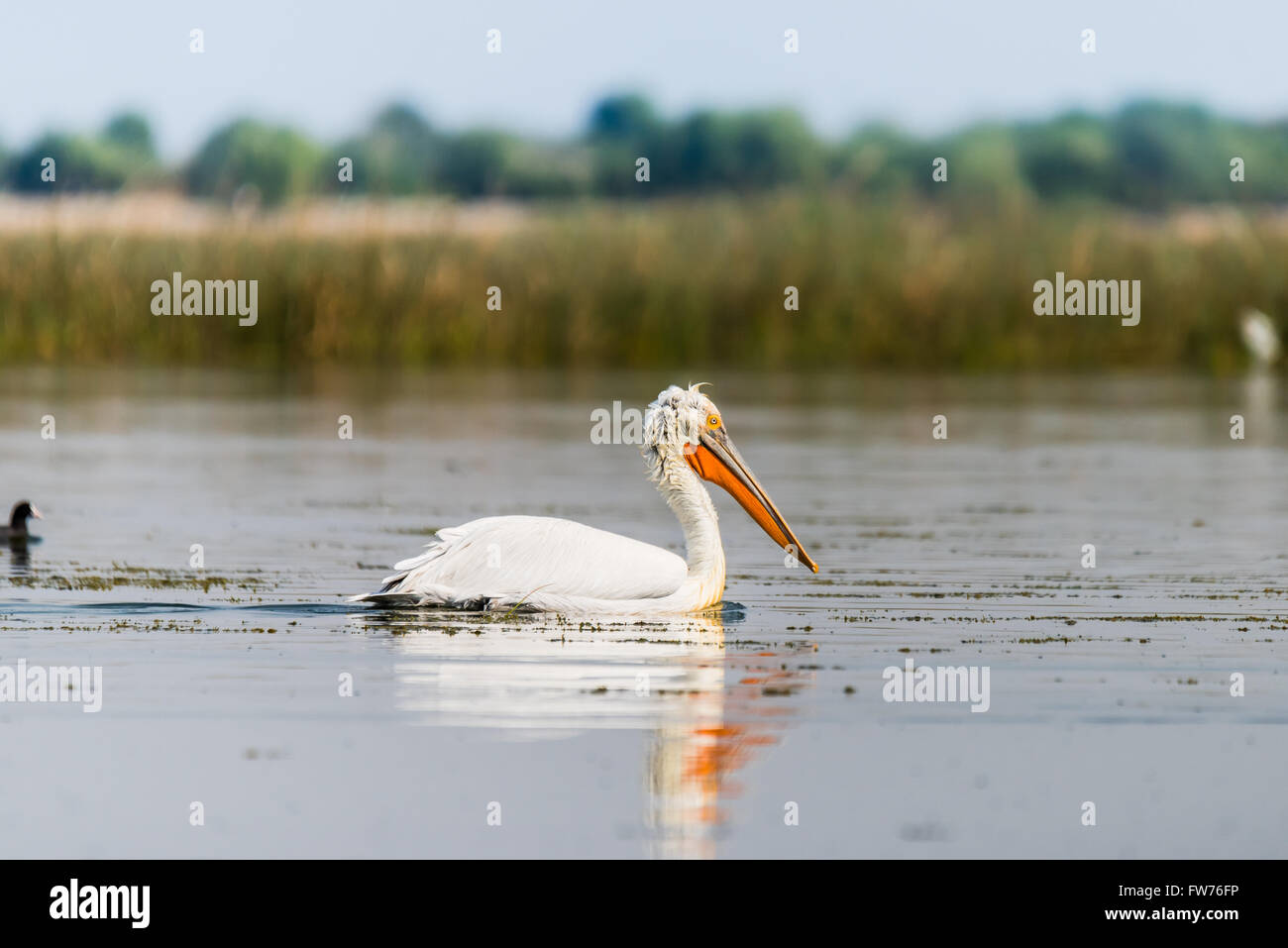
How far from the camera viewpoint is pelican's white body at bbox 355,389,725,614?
9.87 metres

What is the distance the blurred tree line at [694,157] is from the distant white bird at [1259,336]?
29.1 metres

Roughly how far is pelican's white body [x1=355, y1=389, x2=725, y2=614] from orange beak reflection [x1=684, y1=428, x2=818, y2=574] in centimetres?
81

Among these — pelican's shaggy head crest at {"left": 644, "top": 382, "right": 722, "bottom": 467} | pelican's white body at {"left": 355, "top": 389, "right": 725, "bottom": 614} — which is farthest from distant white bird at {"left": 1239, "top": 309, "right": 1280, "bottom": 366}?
pelican's white body at {"left": 355, "top": 389, "right": 725, "bottom": 614}

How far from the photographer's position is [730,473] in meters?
10.8

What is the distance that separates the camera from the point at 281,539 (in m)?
12.8

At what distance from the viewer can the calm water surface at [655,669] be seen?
6.31 meters

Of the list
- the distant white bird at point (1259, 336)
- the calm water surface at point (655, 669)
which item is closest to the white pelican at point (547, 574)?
the calm water surface at point (655, 669)

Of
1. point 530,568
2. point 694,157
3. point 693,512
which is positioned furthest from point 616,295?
point 694,157

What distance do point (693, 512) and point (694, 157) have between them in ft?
191

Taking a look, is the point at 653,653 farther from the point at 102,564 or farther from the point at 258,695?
the point at 102,564

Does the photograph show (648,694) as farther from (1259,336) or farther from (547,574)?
(1259,336)

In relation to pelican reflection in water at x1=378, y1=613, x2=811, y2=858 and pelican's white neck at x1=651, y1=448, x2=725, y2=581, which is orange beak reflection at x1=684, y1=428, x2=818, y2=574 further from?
pelican reflection in water at x1=378, y1=613, x2=811, y2=858

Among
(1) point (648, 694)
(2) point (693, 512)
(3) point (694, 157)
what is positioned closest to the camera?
(1) point (648, 694)
